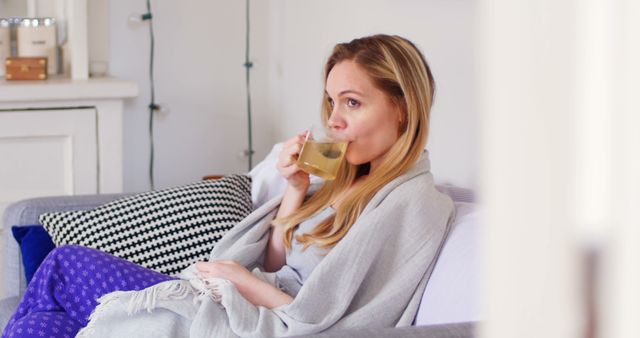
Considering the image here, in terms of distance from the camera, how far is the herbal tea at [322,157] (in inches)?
71.0

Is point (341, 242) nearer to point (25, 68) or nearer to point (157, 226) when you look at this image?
point (157, 226)

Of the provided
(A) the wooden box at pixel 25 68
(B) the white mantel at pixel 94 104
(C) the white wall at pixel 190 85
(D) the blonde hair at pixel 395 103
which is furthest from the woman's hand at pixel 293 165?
(C) the white wall at pixel 190 85

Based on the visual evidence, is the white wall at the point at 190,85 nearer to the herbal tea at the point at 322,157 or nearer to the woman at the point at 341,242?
the woman at the point at 341,242

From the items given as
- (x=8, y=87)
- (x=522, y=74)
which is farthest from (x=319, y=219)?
(x=522, y=74)

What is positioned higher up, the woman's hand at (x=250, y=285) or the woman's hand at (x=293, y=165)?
the woman's hand at (x=293, y=165)

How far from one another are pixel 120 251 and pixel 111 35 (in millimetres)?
1446

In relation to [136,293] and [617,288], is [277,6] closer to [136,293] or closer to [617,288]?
[136,293]

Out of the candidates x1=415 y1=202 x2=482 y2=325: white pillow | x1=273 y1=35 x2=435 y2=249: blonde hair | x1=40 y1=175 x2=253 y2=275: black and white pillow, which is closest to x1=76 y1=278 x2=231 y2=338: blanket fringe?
x1=273 y1=35 x2=435 y2=249: blonde hair

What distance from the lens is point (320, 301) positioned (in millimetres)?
1640

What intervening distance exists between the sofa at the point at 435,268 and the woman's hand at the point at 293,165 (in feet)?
0.99

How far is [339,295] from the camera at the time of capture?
1.64 metres

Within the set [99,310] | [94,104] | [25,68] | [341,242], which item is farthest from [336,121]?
[25,68]

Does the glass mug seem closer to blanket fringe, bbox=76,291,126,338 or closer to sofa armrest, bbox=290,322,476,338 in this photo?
blanket fringe, bbox=76,291,126,338

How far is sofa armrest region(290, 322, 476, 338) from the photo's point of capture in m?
1.31
